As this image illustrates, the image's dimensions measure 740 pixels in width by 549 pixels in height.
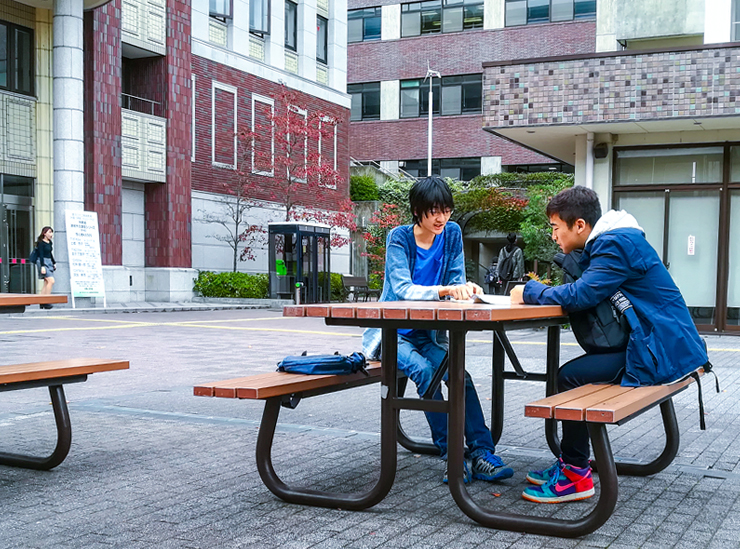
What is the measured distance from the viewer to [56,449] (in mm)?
4789

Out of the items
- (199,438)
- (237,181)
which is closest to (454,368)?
(199,438)

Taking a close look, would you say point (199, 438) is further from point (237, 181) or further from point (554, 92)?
point (237, 181)

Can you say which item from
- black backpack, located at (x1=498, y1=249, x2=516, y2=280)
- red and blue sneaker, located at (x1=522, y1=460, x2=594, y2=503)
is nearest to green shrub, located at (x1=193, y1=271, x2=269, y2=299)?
black backpack, located at (x1=498, y1=249, x2=516, y2=280)

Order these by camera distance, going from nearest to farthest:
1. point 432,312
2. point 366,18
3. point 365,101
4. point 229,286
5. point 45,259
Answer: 1. point 432,312
2. point 45,259
3. point 229,286
4. point 366,18
5. point 365,101

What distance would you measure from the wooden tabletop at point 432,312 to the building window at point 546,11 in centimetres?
3955

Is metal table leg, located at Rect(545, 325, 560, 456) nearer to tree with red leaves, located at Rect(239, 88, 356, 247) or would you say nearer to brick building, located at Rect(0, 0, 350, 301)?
brick building, located at Rect(0, 0, 350, 301)

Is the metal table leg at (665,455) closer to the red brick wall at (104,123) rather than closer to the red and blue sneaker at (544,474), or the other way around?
the red and blue sneaker at (544,474)

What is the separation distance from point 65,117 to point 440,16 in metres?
26.8

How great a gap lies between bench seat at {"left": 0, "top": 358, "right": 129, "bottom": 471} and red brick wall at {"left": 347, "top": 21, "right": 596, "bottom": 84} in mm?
38047

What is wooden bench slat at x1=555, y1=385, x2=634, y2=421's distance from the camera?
3498 mm

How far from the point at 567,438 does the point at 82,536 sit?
2.28 metres

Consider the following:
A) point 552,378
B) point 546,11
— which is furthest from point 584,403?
point 546,11

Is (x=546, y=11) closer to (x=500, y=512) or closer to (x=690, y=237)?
(x=690, y=237)

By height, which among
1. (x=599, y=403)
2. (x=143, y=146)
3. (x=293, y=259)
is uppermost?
A: (x=143, y=146)
